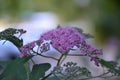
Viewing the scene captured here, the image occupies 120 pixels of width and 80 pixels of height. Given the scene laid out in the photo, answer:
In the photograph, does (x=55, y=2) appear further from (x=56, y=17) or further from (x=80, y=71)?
(x=80, y=71)

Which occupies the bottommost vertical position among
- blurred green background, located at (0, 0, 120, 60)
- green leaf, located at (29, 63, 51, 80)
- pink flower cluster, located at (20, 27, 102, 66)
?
green leaf, located at (29, 63, 51, 80)

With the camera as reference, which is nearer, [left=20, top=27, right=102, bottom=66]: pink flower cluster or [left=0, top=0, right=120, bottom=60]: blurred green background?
[left=20, top=27, right=102, bottom=66]: pink flower cluster

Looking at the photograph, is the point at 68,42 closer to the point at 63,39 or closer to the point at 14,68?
the point at 63,39

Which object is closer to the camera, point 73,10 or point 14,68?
point 14,68

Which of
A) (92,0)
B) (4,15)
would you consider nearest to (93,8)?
(92,0)

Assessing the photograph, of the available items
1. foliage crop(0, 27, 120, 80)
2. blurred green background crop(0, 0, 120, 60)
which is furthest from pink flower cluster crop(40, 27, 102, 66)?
blurred green background crop(0, 0, 120, 60)

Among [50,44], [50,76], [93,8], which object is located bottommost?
[50,76]

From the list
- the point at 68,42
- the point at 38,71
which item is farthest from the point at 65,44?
the point at 38,71

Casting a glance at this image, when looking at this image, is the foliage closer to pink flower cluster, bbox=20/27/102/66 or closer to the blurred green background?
pink flower cluster, bbox=20/27/102/66

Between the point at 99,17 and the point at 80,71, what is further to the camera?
the point at 99,17
